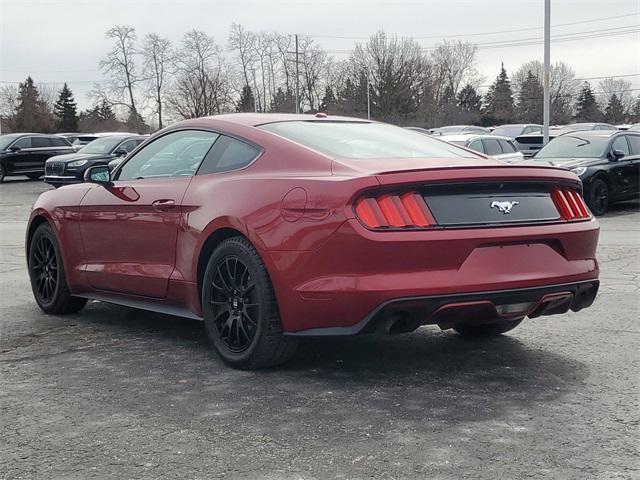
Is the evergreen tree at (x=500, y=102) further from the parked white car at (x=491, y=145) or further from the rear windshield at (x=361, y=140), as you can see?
the rear windshield at (x=361, y=140)

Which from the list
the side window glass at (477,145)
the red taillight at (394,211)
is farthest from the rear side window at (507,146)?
the red taillight at (394,211)

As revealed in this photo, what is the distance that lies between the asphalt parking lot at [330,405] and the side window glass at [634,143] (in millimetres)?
11085

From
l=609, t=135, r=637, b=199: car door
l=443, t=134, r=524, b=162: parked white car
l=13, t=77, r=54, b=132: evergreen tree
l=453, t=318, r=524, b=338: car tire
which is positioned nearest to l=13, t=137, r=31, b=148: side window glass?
l=443, t=134, r=524, b=162: parked white car

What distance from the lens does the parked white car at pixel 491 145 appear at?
17953 mm

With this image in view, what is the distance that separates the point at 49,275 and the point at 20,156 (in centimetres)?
2359

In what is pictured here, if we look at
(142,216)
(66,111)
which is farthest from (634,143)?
(66,111)

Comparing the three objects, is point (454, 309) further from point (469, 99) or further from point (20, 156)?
point (469, 99)

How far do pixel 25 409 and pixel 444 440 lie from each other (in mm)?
1985

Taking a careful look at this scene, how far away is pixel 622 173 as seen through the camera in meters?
15.2

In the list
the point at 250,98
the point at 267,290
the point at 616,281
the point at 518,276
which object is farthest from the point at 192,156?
the point at 250,98

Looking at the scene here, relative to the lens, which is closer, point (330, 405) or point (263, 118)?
point (330, 405)

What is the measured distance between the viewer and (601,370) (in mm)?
4402

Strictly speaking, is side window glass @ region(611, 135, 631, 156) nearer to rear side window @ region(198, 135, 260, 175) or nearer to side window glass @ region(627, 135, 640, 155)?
side window glass @ region(627, 135, 640, 155)

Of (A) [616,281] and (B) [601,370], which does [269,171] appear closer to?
(B) [601,370]
